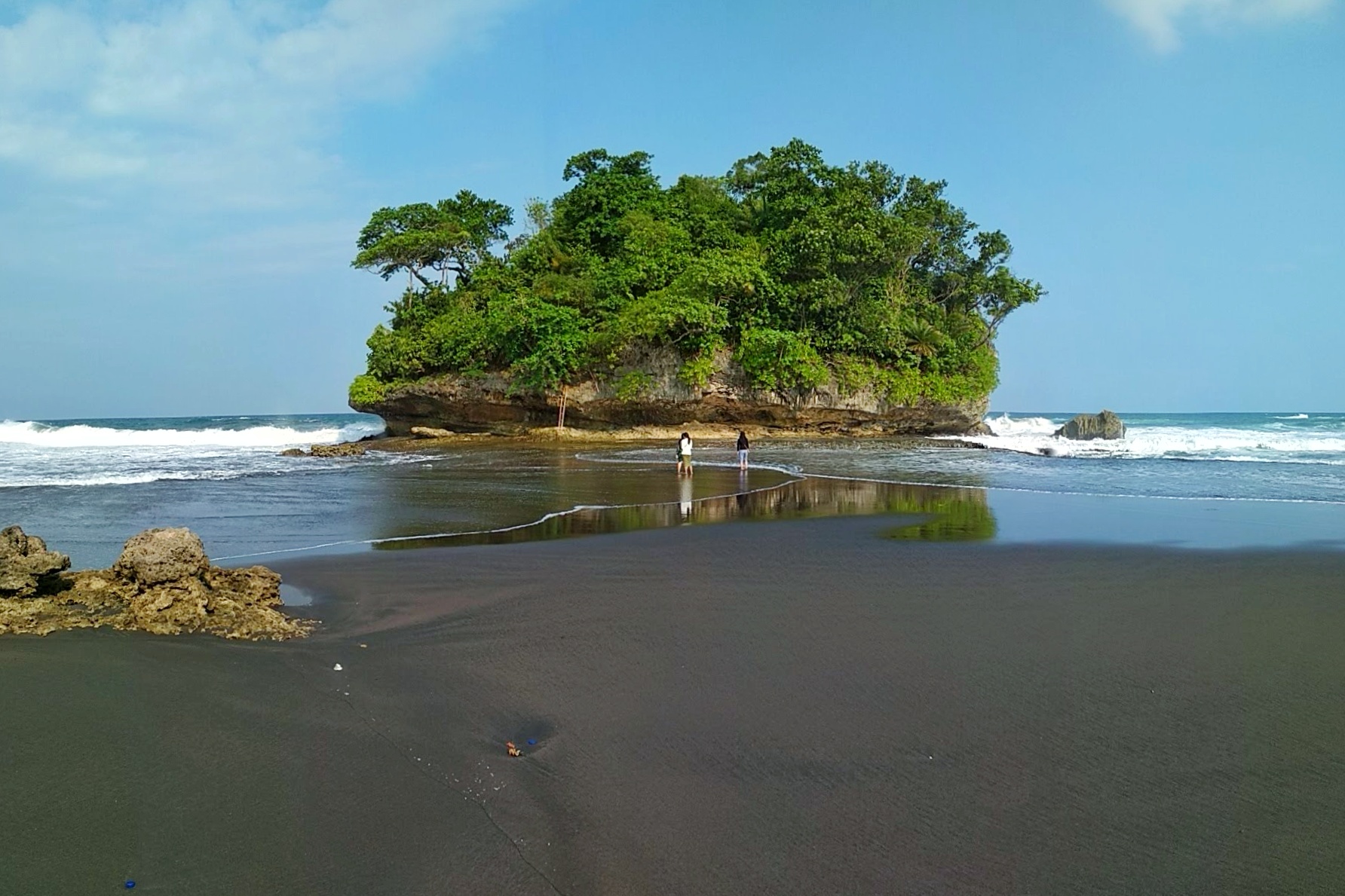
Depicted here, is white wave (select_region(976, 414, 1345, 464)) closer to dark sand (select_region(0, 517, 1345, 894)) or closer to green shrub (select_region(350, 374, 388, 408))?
dark sand (select_region(0, 517, 1345, 894))

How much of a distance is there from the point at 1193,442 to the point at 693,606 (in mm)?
31398

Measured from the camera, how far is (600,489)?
1476 centimetres

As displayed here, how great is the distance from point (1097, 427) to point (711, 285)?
63.9 ft

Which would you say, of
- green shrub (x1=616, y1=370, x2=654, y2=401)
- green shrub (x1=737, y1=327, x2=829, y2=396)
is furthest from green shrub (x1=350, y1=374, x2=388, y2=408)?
green shrub (x1=737, y1=327, x2=829, y2=396)

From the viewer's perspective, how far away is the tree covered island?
31.7m

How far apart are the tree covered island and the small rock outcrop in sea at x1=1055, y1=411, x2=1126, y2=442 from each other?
4.73m

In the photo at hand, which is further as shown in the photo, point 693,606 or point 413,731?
point 693,606

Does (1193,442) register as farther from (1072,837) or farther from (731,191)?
(1072,837)

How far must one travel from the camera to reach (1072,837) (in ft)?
9.71

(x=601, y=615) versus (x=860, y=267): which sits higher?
(x=860, y=267)

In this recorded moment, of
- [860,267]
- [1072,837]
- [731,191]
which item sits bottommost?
[1072,837]

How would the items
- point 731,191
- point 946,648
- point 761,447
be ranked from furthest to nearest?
point 731,191 → point 761,447 → point 946,648

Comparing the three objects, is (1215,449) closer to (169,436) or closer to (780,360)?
(780,360)

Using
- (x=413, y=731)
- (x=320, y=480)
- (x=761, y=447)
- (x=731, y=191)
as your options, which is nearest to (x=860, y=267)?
(x=761, y=447)
